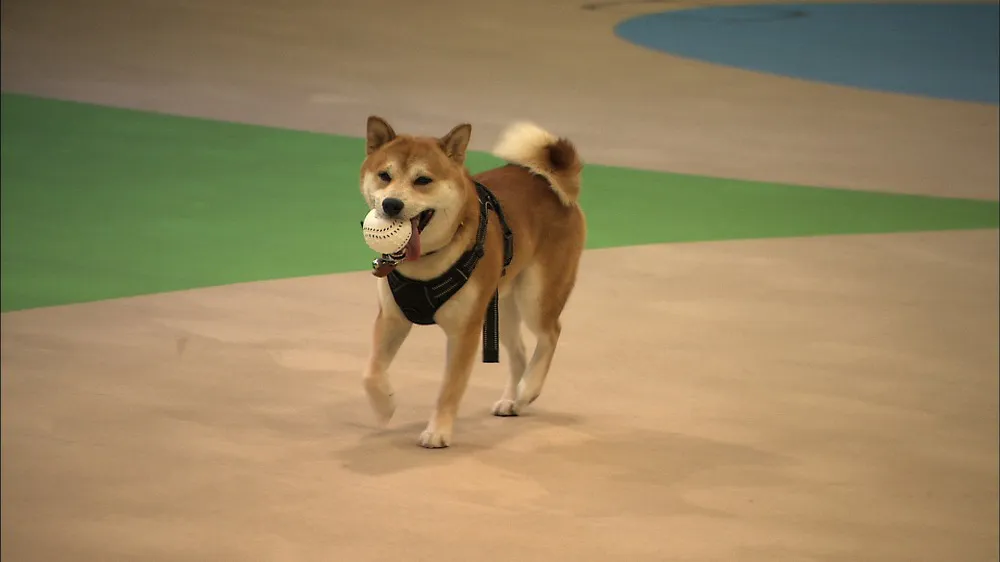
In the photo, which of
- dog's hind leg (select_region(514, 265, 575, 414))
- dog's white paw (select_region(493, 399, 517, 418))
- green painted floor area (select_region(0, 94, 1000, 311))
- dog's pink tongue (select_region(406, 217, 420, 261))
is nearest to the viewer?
dog's pink tongue (select_region(406, 217, 420, 261))

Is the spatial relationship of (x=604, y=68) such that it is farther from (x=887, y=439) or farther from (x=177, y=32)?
(x=887, y=439)

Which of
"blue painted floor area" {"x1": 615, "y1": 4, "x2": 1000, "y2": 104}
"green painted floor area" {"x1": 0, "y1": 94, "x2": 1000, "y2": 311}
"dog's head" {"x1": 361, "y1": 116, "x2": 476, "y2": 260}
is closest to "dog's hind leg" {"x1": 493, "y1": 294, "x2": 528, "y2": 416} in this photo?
"dog's head" {"x1": 361, "y1": 116, "x2": 476, "y2": 260}

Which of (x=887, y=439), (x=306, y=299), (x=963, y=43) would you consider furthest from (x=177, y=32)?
(x=887, y=439)

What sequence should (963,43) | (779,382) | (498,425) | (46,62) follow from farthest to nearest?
(963,43)
(46,62)
(779,382)
(498,425)

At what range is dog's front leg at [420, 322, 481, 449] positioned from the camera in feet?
13.8

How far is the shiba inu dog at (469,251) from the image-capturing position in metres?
3.91

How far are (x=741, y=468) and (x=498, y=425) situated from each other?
2.44 feet

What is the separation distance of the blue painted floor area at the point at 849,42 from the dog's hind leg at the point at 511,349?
6.20 m

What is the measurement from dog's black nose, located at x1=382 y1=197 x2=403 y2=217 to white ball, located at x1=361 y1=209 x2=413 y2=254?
2 centimetres

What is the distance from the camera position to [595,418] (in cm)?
464

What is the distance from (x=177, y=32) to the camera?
32.5ft

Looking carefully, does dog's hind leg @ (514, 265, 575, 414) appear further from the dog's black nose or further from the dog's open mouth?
the dog's black nose

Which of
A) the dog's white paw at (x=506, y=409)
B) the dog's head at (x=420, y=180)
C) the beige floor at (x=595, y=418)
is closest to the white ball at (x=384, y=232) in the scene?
the dog's head at (x=420, y=180)

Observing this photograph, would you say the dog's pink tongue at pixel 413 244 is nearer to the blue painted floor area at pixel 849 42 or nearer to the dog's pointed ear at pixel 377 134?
the dog's pointed ear at pixel 377 134
